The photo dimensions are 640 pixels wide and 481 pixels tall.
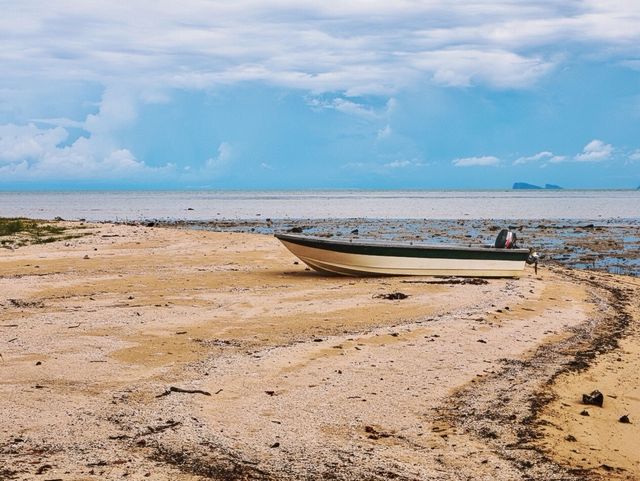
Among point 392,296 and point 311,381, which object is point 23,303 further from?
point 311,381

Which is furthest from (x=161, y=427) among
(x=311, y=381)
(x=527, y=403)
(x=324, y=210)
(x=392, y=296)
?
(x=324, y=210)

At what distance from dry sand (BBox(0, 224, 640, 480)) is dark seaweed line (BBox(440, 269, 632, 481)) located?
0.03m

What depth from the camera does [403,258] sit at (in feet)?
67.8

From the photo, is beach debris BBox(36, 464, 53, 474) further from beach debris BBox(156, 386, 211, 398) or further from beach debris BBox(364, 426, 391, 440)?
beach debris BBox(364, 426, 391, 440)

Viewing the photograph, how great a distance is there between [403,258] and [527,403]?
37.3 feet

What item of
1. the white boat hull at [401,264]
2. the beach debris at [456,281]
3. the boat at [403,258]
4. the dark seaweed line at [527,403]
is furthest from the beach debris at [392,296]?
the dark seaweed line at [527,403]

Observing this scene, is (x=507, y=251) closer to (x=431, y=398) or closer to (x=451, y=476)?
(x=431, y=398)

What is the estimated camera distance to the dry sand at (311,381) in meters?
7.40

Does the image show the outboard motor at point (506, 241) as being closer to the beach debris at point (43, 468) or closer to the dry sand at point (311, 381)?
the dry sand at point (311, 381)

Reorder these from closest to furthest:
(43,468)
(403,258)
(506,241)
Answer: (43,468) < (403,258) < (506,241)

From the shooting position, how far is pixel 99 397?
362 inches

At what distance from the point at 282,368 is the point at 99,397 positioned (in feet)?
8.13

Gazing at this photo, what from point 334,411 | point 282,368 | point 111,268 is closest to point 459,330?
point 282,368

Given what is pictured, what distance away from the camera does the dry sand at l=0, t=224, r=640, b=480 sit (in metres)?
7.40
